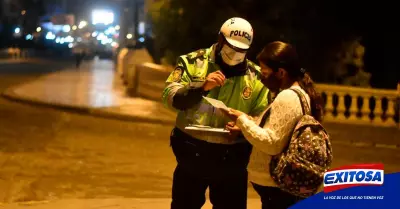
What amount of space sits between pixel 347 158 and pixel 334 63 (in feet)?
22.9

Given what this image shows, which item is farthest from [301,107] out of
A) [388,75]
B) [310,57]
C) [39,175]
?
[388,75]

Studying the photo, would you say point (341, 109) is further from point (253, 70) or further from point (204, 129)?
point (204, 129)

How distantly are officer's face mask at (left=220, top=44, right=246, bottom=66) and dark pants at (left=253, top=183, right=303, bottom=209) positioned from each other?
2.34ft

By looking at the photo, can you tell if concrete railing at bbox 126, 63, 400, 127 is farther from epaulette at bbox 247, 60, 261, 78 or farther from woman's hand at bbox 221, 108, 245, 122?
woman's hand at bbox 221, 108, 245, 122

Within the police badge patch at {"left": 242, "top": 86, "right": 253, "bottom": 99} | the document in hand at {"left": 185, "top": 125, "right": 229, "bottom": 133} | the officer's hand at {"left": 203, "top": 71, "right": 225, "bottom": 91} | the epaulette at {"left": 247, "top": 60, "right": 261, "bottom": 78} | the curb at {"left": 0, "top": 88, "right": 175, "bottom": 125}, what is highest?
the epaulette at {"left": 247, "top": 60, "right": 261, "bottom": 78}

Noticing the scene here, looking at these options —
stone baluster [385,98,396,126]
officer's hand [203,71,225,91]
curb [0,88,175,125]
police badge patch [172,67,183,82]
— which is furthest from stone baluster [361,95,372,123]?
officer's hand [203,71,225,91]

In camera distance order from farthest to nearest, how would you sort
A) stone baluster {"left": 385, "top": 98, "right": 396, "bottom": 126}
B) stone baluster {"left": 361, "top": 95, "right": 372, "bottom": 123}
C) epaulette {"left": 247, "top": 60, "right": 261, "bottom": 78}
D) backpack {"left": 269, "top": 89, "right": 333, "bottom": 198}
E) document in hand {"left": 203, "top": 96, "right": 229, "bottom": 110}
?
stone baluster {"left": 361, "top": 95, "right": 372, "bottom": 123}
stone baluster {"left": 385, "top": 98, "right": 396, "bottom": 126}
epaulette {"left": 247, "top": 60, "right": 261, "bottom": 78}
document in hand {"left": 203, "top": 96, "right": 229, "bottom": 110}
backpack {"left": 269, "top": 89, "right": 333, "bottom": 198}

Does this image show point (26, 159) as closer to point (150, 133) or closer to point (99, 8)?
point (150, 133)

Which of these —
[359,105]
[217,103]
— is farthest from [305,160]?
[359,105]

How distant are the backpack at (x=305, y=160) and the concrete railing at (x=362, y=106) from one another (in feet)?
34.4

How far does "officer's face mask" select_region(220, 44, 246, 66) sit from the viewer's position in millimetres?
3855

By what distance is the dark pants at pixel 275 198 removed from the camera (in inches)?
144

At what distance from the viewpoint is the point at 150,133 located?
43.8ft

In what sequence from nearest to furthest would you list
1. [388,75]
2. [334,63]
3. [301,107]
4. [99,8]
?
[301,107] < [334,63] < [388,75] < [99,8]
